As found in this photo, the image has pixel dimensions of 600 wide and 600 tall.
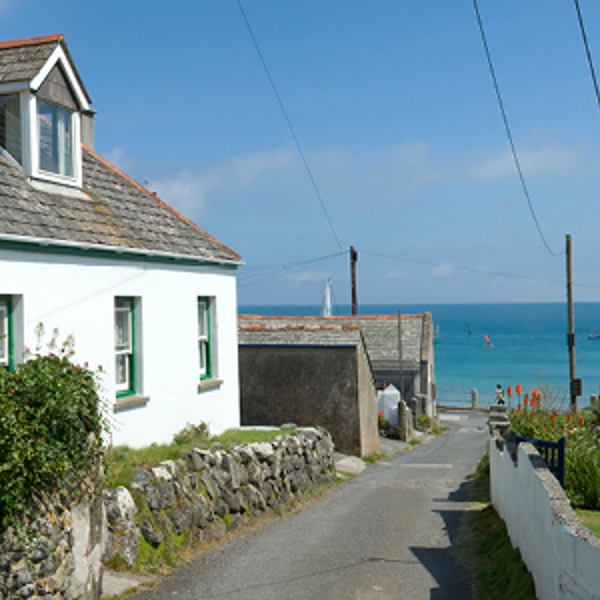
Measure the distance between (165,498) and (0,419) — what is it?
392 cm

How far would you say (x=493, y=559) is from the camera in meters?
10.2

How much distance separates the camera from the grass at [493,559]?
8520 mm

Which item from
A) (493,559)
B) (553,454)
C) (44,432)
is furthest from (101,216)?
(493,559)

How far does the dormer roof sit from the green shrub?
571cm

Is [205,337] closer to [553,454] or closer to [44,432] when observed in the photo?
[553,454]

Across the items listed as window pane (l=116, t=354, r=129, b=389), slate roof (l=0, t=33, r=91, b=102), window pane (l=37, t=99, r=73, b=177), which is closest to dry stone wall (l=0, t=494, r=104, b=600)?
window pane (l=116, t=354, r=129, b=389)

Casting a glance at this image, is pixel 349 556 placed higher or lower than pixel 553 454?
lower

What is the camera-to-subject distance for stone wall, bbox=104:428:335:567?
931cm

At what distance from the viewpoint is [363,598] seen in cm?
895

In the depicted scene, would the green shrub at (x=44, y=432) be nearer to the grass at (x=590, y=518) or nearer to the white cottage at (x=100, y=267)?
the white cottage at (x=100, y=267)

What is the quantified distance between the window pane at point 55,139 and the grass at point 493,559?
8.96 m

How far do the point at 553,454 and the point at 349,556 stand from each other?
3259mm

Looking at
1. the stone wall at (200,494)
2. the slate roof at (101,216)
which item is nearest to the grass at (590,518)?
the stone wall at (200,494)

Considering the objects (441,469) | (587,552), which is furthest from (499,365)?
(587,552)
